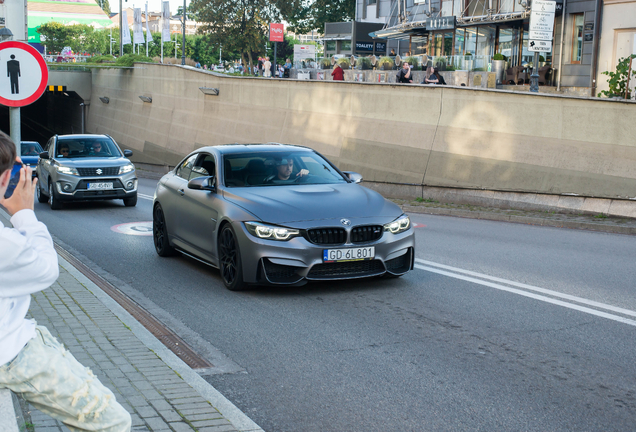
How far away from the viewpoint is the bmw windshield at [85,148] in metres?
18.1

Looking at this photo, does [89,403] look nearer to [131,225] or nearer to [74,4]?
[131,225]

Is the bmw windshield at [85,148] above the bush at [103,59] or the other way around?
the other way around

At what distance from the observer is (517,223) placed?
572 inches

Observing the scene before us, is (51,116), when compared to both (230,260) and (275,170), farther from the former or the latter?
(230,260)

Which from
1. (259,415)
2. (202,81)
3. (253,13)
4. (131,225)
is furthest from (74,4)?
A: (259,415)

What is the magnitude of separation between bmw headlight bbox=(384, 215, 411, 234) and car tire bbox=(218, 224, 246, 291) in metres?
1.57

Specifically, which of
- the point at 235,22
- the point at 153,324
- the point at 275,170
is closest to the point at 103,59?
the point at 235,22

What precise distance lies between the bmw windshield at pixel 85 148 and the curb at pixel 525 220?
7.31 meters

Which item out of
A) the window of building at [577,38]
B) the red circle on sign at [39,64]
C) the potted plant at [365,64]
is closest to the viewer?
the red circle on sign at [39,64]

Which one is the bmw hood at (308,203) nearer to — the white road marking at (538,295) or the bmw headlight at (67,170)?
the white road marking at (538,295)

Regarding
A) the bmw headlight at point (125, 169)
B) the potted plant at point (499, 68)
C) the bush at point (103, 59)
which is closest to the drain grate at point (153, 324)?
the bmw headlight at point (125, 169)

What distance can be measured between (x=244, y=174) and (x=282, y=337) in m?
3.11

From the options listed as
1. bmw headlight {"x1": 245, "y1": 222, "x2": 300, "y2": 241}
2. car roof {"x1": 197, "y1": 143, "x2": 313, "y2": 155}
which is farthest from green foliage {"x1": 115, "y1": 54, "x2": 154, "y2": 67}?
bmw headlight {"x1": 245, "y1": 222, "x2": 300, "y2": 241}

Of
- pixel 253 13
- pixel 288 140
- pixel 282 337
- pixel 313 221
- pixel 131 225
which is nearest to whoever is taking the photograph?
pixel 282 337
